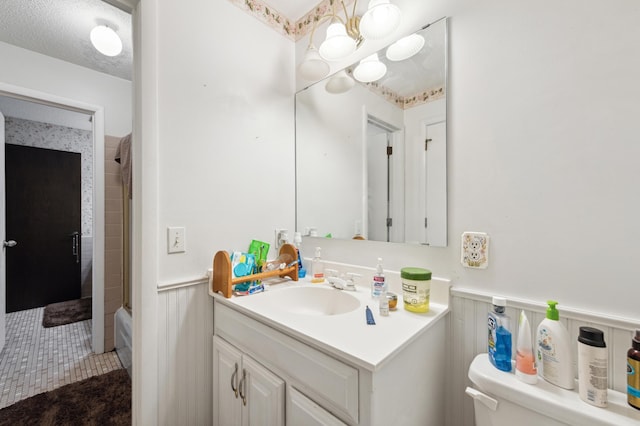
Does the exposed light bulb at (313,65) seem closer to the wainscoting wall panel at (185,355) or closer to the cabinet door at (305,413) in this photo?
the wainscoting wall panel at (185,355)

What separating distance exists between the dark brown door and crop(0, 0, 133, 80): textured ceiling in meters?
1.76

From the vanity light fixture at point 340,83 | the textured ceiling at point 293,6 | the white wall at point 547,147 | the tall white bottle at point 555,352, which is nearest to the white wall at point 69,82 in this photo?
the textured ceiling at point 293,6

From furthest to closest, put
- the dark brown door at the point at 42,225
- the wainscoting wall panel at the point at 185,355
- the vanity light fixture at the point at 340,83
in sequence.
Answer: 1. the dark brown door at the point at 42,225
2. the vanity light fixture at the point at 340,83
3. the wainscoting wall panel at the point at 185,355

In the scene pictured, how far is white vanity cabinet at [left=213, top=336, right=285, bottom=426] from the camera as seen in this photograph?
854 millimetres

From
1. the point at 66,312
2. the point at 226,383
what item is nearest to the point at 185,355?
the point at 226,383

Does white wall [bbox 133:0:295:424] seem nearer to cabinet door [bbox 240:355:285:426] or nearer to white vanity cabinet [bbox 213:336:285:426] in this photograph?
white vanity cabinet [bbox 213:336:285:426]

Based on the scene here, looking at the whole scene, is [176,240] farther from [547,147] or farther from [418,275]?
[547,147]

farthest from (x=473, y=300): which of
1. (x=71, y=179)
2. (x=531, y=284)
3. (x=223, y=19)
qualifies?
(x=71, y=179)

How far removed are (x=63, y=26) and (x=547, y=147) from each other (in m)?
2.66

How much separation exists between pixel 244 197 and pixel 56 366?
1.99 meters

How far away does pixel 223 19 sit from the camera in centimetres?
128

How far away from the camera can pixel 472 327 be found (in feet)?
3.05

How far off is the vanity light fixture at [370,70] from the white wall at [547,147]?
0.86ft

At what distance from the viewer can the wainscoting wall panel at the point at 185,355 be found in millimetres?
1083
